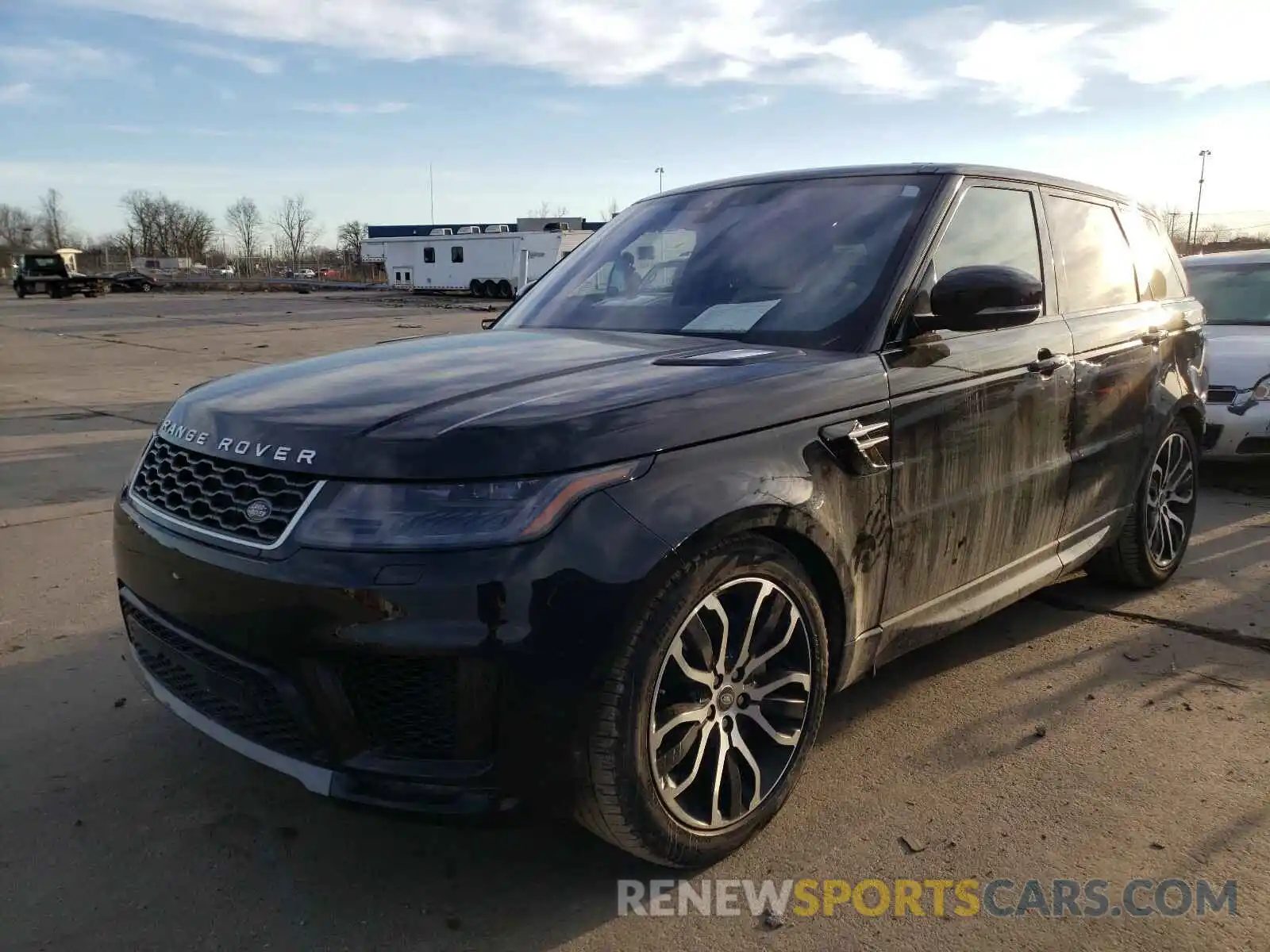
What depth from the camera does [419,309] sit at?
116 ft

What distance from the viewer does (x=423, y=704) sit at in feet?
6.88

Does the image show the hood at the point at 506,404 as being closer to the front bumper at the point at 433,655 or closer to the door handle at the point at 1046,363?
the front bumper at the point at 433,655

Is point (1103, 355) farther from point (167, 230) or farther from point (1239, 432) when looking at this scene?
point (167, 230)

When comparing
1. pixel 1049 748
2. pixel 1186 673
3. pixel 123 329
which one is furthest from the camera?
pixel 123 329

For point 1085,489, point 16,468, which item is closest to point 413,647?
point 1085,489

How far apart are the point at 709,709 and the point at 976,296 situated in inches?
57.2

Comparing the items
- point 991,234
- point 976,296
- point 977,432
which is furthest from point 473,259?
point 976,296

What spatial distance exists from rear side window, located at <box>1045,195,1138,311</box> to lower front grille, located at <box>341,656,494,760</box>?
9.55 feet

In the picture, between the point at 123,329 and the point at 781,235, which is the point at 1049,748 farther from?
the point at 123,329

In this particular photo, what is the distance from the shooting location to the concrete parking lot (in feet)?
7.50

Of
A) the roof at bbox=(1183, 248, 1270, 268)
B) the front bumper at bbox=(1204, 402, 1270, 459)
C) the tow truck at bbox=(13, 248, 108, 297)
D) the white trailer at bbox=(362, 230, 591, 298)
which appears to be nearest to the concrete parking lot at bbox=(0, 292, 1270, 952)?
the front bumper at bbox=(1204, 402, 1270, 459)

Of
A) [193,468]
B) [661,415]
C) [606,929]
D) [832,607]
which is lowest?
[606,929]

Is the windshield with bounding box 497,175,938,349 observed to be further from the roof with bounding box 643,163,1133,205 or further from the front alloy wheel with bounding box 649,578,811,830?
the front alloy wheel with bounding box 649,578,811,830

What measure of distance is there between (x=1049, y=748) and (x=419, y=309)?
34362mm
